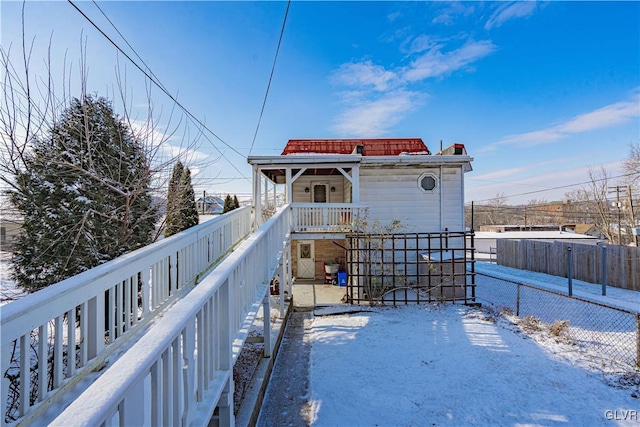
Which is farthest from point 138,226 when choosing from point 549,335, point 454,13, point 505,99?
point 505,99

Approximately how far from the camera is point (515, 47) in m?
10.8

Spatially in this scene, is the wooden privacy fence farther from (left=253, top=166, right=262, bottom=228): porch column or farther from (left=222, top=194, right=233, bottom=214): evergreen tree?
(left=222, top=194, right=233, bottom=214): evergreen tree

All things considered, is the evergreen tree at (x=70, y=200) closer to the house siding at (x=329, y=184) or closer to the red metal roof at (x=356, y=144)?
the house siding at (x=329, y=184)

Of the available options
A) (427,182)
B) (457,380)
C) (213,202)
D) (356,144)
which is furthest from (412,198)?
(213,202)

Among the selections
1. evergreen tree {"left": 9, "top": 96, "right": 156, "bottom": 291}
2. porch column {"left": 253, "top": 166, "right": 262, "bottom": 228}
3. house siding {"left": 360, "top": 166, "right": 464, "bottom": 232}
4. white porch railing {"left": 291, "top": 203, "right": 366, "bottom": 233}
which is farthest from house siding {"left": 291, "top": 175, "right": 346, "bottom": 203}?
evergreen tree {"left": 9, "top": 96, "right": 156, "bottom": 291}

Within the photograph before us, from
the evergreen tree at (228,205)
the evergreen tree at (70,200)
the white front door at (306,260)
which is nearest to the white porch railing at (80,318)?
the evergreen tree at (70,200)

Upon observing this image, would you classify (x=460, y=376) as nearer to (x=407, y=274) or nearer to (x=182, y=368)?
(x=182, y=368)

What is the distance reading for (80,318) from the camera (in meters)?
2.20

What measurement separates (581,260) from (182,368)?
17438 mm

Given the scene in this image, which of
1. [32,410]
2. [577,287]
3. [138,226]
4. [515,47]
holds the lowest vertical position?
[577,287]

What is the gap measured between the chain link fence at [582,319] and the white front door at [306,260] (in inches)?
234

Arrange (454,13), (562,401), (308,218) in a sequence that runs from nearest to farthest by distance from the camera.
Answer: (562,401) < (454,13) < (308,218)

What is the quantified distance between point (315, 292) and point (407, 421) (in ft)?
20.2

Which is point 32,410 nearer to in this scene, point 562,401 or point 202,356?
point 202,356
